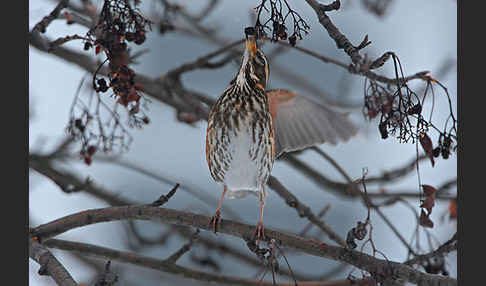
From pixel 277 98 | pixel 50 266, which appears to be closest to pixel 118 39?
pixel 50 266

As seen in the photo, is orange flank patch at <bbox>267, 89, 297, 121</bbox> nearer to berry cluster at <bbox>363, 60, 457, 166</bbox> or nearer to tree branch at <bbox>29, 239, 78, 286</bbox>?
berry cluster at <bbox>363, 60, 457, 166</bbox>

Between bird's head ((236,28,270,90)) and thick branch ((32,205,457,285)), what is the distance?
14.7 inches

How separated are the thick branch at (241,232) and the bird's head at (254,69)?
0.37 m

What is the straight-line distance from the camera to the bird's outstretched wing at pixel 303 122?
1869mm

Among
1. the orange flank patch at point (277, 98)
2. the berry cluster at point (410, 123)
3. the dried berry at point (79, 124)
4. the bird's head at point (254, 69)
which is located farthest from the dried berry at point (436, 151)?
the dried berry at point (79, 124)

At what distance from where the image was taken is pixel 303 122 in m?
1.96

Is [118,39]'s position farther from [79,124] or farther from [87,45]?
[79,124]

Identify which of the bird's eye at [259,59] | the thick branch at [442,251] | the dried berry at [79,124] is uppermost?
the bird's eye at [259,59]

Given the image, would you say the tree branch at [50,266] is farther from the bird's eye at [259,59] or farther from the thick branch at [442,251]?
the thick branch at [442,251]

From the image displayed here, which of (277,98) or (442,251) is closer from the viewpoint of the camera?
(442,251)

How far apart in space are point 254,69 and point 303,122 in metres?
0.56

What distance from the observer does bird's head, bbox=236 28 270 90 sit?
1320 millimetres

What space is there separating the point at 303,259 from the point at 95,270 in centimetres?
168

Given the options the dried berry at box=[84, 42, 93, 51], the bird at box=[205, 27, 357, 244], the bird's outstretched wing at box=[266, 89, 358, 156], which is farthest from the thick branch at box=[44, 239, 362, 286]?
the dried berry at box=[84, 42, 93, 51]
